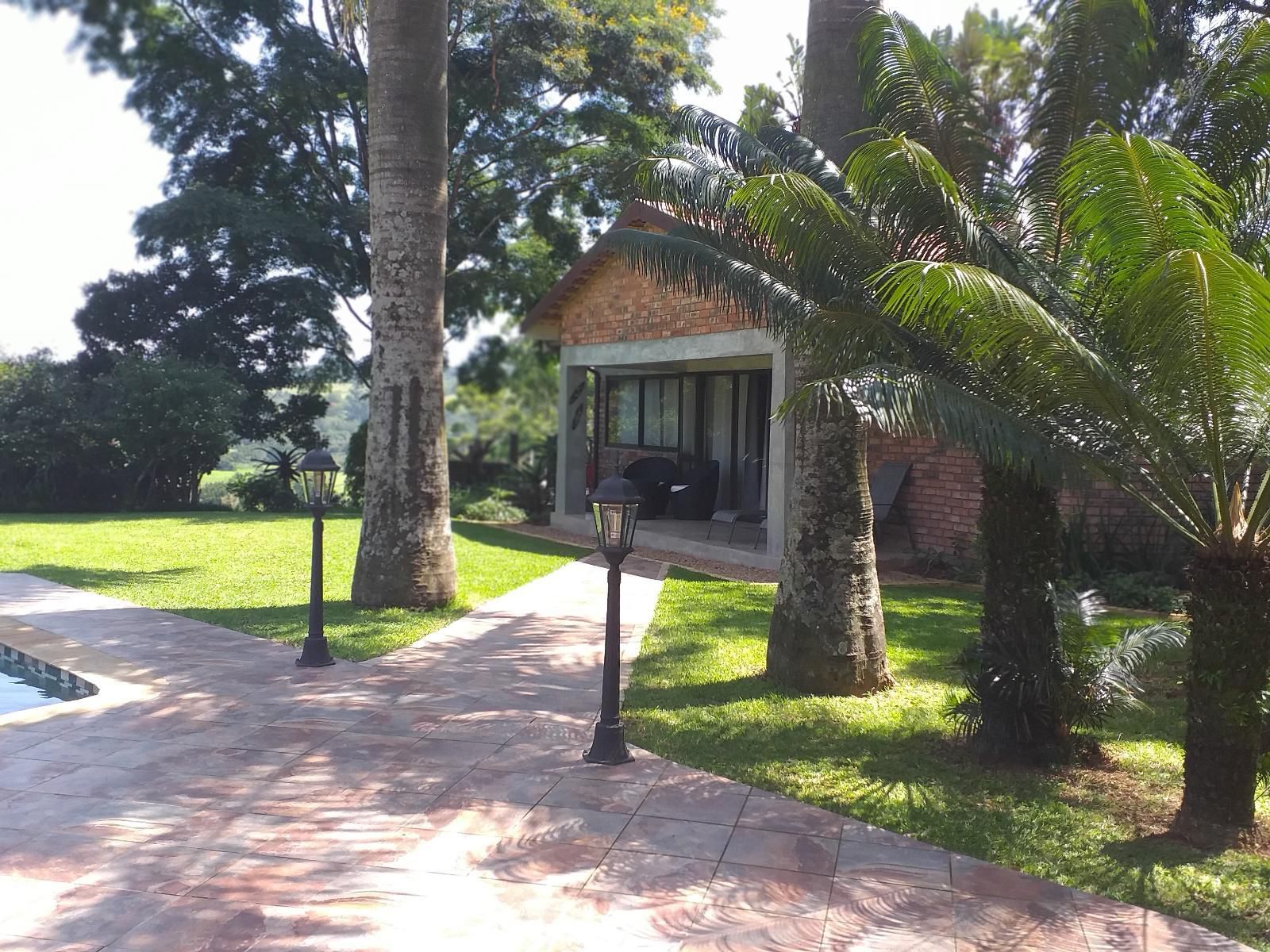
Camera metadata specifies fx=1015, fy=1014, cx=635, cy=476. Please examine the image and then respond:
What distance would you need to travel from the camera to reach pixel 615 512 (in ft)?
17.3

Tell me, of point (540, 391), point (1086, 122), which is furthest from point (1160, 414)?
point (540, 391)

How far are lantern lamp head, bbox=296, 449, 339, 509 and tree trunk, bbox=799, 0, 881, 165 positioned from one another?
427 centimetres

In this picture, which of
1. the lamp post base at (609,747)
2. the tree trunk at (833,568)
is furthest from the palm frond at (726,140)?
the lamp post base at (609,747)

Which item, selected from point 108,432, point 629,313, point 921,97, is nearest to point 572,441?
point 629,313

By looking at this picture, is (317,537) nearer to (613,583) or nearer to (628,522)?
(613,583)

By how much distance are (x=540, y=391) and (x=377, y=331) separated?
105ft

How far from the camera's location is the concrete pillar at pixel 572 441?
16625mm

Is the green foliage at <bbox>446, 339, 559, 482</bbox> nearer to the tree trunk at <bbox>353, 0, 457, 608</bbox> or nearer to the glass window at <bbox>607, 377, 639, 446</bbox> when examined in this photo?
the glass window at <bbox>607, 377, 639, 446</bbox>

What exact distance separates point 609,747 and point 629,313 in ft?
33.3

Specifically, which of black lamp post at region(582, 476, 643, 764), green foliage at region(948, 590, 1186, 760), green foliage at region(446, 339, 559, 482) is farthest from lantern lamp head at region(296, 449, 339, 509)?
green foliage at region(446, 339, 559, 482)

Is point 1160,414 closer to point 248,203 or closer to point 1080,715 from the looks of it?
point 1080,715

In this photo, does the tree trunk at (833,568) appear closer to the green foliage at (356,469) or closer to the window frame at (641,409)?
the window frame at (641,409)

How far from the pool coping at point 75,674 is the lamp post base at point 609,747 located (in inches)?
123

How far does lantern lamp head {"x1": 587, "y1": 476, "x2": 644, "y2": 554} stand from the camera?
17.2ft
